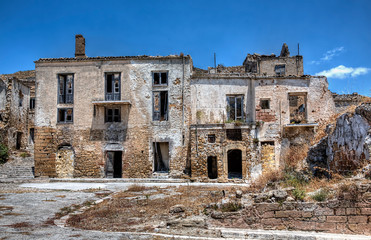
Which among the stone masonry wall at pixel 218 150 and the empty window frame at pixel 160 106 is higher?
the empty window frame at pixel 160 106

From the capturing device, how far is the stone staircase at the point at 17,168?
77.0 feet

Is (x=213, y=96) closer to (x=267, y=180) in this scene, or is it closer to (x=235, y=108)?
(x=235, y=108)

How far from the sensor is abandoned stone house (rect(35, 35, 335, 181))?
22.9 metres

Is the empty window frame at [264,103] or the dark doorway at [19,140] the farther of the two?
the dark doorway at [19,140]

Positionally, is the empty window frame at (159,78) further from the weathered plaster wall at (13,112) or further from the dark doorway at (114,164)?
the weathered plaster wall at (13,112)

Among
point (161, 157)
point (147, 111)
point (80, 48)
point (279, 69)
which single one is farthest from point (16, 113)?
point (279, 69)

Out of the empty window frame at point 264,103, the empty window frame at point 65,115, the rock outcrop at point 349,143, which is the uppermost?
the empty window frame at point 264,103

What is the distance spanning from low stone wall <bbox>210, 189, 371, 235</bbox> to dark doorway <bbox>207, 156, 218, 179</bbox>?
14.8m

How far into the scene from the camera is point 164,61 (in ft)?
77.7

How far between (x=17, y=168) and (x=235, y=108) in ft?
57.2

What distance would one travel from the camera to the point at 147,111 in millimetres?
23359

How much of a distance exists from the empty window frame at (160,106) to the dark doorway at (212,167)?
434cm

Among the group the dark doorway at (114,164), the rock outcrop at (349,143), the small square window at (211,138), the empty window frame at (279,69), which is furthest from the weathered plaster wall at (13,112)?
the rock outcrop at (349,143)

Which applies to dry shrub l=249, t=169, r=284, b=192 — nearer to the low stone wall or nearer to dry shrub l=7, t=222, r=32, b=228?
the low stone wall
